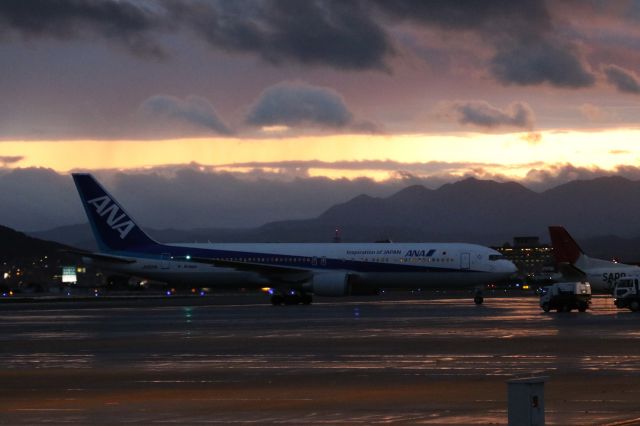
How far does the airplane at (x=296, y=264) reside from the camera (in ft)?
235

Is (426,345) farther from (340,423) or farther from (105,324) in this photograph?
(105,324)

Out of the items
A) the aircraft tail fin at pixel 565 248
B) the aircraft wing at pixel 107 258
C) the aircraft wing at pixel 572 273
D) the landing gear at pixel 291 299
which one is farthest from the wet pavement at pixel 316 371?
the aircraft tail fin at pixel 565 248

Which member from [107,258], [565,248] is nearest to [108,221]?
[107,258]

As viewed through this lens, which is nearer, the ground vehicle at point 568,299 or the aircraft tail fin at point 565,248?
the ground vehicle at point 568,299

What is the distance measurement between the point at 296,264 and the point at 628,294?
73.7ft

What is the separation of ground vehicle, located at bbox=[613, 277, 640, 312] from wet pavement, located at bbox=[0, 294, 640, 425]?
13.6m

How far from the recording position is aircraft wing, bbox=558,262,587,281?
7994cm

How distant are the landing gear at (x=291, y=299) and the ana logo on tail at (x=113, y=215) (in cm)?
1291

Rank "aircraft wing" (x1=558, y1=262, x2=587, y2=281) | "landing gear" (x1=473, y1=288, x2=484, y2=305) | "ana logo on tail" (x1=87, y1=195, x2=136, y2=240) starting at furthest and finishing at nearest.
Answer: "ana logo on tail" (x1=87, y1=195, x2=136, y2=240), "aircraft wing" (x1=558, y1=262, x2=587, y2=281), "landing gear" (x1=473, y1=288, x2=484, y2=305)

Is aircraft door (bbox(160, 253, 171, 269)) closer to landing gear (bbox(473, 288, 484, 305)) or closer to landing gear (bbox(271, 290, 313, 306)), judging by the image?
landing gear (bbox(271, 290, 313, 306))

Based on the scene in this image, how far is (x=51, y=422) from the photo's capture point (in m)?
17.6

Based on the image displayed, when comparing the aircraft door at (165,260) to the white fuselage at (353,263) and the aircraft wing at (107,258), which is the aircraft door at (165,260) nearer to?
the white fuselage at (353,263)

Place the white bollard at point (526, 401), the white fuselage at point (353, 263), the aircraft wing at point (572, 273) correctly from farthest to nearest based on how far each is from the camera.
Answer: the aircraft wing at point (572, 273) < the white fuselage at point (353, 263) < the white bollard at point (526, 401)

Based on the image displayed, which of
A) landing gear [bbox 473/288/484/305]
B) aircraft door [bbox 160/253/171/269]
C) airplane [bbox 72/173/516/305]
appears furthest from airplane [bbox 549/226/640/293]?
aircraft door [bbox 160/253/171/269]
